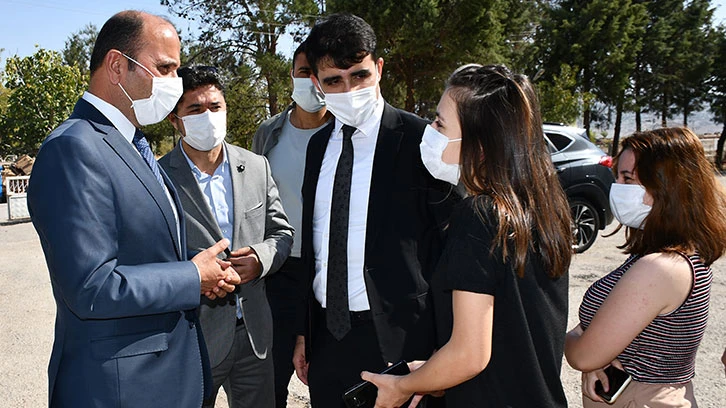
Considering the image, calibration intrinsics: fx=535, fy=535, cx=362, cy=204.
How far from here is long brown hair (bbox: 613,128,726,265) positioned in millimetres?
1907

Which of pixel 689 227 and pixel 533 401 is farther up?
pixel 689 227

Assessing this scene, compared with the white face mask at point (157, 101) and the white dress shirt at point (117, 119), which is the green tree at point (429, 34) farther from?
the white dress shirt at point (117, 119)

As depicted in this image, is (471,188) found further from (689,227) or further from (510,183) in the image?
(689,227)

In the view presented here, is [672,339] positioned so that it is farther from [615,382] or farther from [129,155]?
[129,155]

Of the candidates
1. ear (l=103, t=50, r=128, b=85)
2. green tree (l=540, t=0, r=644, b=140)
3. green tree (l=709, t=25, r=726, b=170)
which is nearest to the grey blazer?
ear (l=103, t=50, r=128, b=85)

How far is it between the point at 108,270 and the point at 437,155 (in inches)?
43.1

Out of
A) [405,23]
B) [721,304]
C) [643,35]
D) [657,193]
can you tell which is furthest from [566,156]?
[643,35]

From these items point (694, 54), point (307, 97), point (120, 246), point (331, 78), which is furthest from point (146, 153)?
point (694, 54)

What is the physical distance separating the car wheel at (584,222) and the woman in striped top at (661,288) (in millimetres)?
6068

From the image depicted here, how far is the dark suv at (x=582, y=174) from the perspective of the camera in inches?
304

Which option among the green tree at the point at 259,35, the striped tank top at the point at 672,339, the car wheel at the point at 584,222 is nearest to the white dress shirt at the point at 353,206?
the striped tank top at the point at 672,339

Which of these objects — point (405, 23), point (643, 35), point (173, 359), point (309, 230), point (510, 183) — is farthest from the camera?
point (643, 35)

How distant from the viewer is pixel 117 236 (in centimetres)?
169

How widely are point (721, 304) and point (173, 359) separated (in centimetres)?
582
